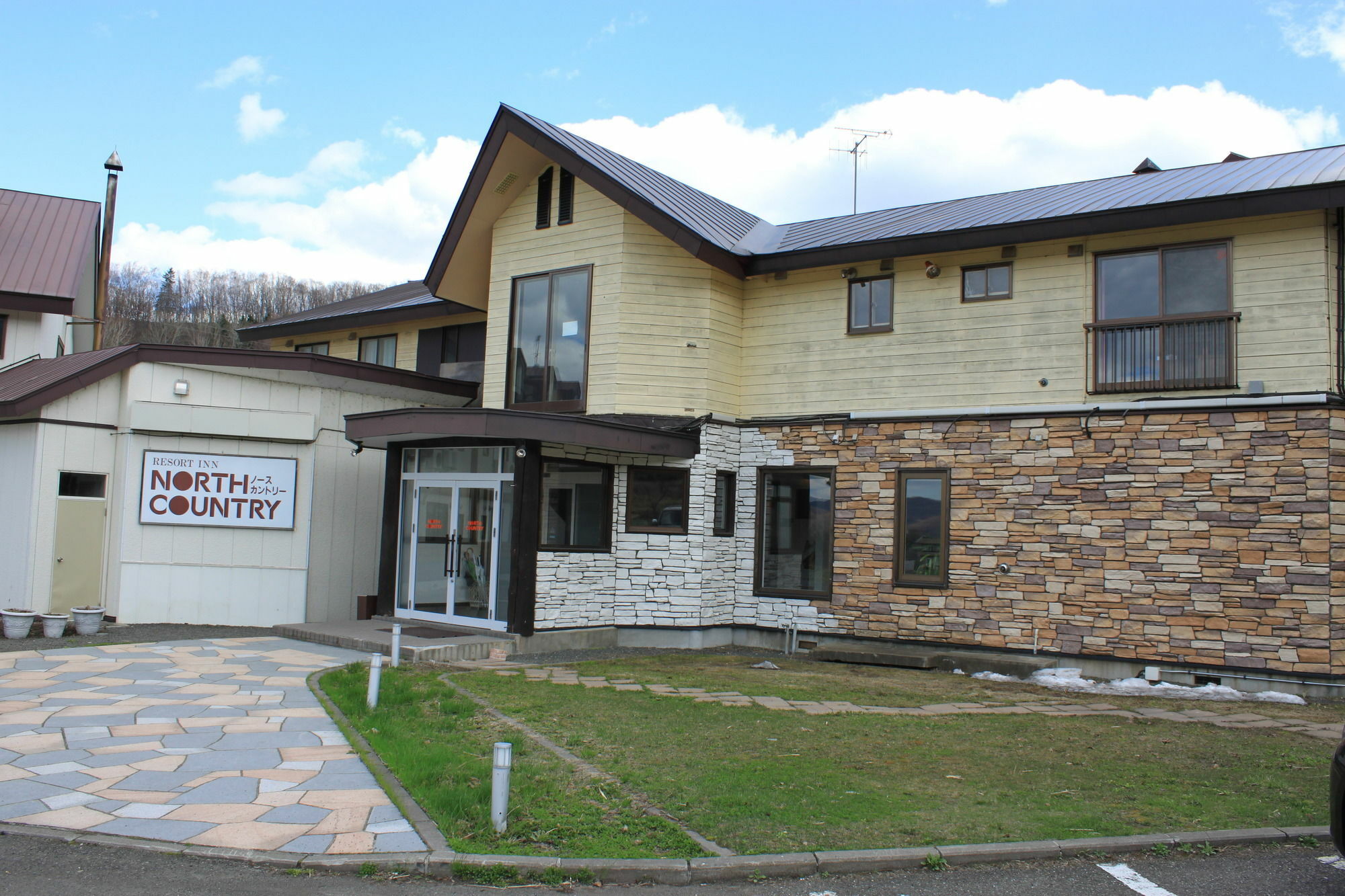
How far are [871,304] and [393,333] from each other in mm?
10552

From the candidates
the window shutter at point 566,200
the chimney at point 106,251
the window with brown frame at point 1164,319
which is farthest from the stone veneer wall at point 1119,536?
the chimney at point 106,251

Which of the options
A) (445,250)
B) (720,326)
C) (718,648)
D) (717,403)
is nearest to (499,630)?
(718,648)

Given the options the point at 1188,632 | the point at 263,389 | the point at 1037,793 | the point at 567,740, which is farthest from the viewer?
the point at 263,389

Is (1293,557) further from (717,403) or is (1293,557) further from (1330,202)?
(717,403)

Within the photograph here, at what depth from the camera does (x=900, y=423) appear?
540 inches

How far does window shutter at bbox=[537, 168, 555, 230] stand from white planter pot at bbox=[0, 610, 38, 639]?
28.9ft

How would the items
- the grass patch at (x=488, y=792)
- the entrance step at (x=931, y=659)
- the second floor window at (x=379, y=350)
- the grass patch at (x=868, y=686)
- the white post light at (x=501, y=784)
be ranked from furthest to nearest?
the second floor window at (x=379, y=350), the entrance step at (x=931, y=659), the grass patch at (x=868, y=686), the white post light at (x=501, y=784), the grass patch at (x=488, y=792)

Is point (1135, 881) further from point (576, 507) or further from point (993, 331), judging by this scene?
point (576, 507)

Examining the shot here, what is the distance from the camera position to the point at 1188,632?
11.6m

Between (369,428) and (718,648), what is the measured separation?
5.92 meters

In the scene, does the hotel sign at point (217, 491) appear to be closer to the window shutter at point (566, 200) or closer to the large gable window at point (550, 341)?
the large gable window at point (550, 341)

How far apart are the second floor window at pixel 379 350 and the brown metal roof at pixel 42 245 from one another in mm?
5234

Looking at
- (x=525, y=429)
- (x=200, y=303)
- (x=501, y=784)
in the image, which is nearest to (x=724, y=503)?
(x=525, y=429)

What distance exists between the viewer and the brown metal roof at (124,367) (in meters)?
13.6
